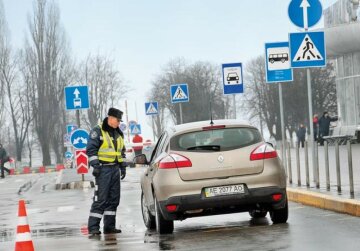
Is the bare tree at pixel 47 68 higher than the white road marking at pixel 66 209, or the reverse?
the bare tree at pixel 47 68

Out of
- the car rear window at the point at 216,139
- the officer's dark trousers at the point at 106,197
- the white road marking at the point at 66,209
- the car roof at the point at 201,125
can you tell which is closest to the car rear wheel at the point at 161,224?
the car rear window at the point at 216,139

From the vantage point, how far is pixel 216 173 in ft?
42.3

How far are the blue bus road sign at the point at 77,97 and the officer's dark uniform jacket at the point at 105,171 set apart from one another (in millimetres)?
17568

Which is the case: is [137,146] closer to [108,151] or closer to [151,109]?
[151,109]

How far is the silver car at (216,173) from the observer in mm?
12891

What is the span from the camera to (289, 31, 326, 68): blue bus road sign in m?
19.1

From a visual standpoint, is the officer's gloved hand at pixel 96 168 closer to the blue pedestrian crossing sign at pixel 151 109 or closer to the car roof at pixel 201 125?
the car roof at pixel 201 125

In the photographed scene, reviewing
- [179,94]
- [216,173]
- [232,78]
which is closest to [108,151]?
[216,173]

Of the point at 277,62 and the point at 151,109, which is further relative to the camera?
the point at 151,109

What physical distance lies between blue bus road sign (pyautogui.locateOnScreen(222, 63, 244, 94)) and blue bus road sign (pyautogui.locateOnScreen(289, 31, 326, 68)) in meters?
7.59

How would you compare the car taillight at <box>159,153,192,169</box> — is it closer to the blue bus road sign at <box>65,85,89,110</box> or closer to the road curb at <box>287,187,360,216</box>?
the road curb at <box>287,187,360,216</box>

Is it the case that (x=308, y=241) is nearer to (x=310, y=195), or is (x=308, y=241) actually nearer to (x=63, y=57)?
(x=310, y=195)

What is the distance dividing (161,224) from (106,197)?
4.55 feet

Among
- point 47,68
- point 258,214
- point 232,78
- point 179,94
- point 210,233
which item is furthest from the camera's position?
point 47,68
